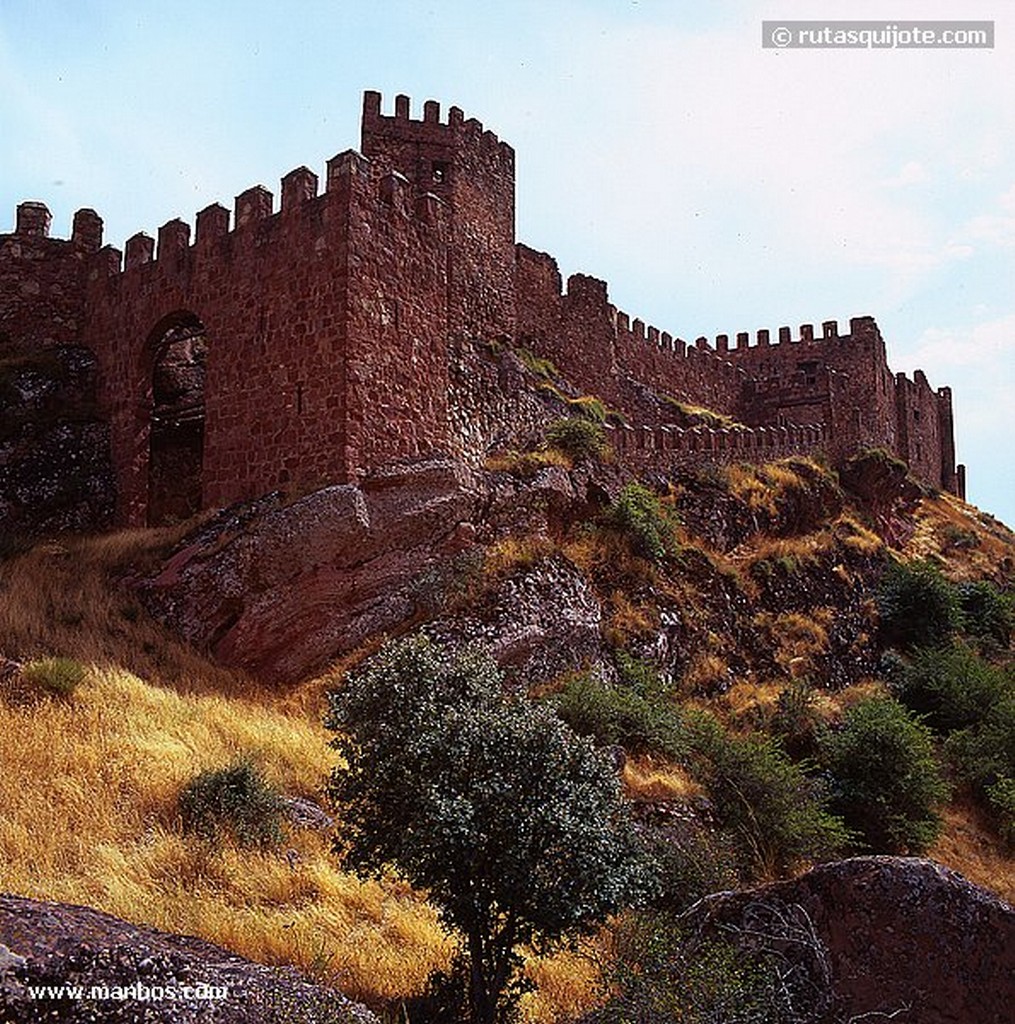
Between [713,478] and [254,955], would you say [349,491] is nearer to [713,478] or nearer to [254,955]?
[254,955]

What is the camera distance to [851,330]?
39.4 m

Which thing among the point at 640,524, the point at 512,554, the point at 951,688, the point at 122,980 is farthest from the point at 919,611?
the point at 122,980

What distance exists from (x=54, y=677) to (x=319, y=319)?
7.43 meters

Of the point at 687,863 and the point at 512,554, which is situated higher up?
the point at 512,554

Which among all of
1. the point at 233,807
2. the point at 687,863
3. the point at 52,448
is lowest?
the point at 687,863

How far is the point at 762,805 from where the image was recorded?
1559cm

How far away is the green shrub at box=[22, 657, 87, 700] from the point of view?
13.1 meters

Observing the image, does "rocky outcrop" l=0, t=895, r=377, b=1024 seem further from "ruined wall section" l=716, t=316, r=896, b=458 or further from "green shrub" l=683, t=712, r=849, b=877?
"ruined wall section" l=716, t=316, r=896, b=458

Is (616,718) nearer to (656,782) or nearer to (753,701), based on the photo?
(656,782)

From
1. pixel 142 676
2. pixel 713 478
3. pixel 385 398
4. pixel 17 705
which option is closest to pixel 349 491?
pixel 385 398

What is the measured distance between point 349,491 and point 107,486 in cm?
689

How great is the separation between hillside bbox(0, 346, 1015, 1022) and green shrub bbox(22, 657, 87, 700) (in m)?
0.04

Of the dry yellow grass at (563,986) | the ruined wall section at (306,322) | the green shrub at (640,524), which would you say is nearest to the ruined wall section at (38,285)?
the ruined wall section at (306,322)

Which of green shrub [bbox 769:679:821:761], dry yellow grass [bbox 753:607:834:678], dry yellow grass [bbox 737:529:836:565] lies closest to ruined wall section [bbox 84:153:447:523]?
green shrub [bbox 769:679:821:761]
